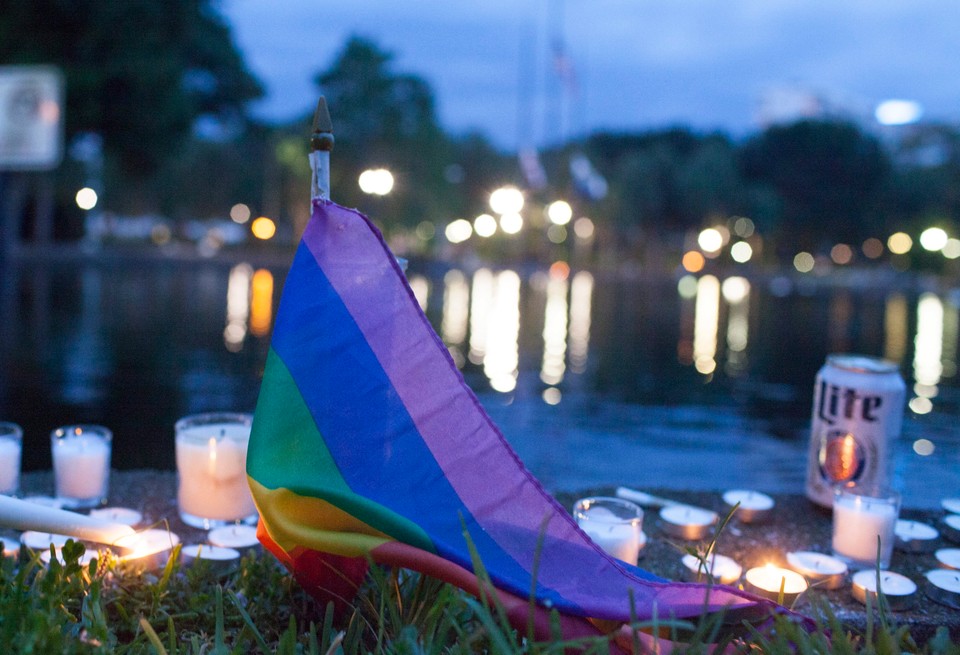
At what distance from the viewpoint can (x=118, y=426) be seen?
7.07 meters

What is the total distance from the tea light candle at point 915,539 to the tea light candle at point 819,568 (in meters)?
0.51

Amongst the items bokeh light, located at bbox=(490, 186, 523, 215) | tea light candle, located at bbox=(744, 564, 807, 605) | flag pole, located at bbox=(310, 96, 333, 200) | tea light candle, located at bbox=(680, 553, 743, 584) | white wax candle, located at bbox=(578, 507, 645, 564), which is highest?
bokeh light, located at bbox=(490, 186, 523, 215)

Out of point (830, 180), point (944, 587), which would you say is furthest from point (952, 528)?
point (830, 180)

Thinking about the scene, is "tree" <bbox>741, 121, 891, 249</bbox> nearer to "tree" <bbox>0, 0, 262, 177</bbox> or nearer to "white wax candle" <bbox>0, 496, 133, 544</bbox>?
"tree" <bbox>0, 0, 262, 177</bbox>

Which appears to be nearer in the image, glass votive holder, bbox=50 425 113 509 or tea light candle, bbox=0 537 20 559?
tea light candle, bbox=0 537 20 559

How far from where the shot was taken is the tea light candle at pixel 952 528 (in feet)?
12.2

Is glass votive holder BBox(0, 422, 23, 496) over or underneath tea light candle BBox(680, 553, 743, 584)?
over

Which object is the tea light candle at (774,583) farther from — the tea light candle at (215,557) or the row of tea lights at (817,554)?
the tea light candle at (215,557)

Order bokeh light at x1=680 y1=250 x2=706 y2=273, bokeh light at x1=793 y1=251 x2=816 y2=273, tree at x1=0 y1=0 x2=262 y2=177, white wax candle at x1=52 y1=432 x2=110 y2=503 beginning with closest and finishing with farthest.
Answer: white wax candle at x1=52 y1=432 x2=110 y2=503
tree at x1=0 y1=0 x2=262 y2=177
bokeh light at x1=680 y1=250 x2=706 y2=273
bokeh light at x1=793 y1=251 x2=816 y2=273

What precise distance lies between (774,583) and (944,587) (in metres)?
0.65

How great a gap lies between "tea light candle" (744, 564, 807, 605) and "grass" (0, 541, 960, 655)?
0.13 metres

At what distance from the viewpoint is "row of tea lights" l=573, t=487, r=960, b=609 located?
2.83m

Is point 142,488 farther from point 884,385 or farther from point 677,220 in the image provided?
point 677,220

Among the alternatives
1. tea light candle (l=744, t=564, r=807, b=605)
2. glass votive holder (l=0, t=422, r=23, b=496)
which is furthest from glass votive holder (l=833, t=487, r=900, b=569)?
glass votive holder (l=0, t=422, r=23, b=496)
